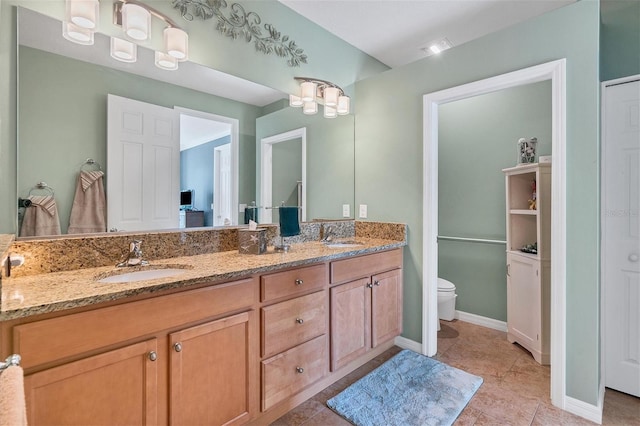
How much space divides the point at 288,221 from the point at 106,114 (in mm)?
1185

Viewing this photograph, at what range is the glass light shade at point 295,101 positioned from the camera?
7.95ft

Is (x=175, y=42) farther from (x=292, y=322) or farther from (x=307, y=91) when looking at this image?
(x=292, y=322)

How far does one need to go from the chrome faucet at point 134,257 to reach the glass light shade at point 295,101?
1.51m

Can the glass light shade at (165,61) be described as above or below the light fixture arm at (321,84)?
below

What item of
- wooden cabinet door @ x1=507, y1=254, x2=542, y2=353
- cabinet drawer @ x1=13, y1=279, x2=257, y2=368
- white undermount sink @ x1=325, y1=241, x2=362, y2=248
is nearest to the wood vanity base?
cabinet drawer @ x1=13, y1=279, x2=257, y2=368

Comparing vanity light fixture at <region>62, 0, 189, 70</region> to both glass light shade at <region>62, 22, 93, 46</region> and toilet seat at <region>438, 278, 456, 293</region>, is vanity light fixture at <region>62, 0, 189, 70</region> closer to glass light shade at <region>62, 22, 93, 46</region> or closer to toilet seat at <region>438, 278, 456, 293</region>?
glass light shade at <region>62, 22, 93, 46</region>

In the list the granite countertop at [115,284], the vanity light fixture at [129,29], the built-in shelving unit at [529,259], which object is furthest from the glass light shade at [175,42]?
the built-in shelving unit at [529,259]

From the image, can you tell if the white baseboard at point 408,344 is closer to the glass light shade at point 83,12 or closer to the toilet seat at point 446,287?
the toilet seat at point 446,287

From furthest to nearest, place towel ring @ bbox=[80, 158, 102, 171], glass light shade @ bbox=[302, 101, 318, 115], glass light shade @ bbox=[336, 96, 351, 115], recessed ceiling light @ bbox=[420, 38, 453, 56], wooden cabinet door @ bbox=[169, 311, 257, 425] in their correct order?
recessed ceiling light @ bbox=[420, 38, 453, 56]
glass light shade @ bbox=[336, 96, 351, 115]
glass light shade @ bbox=[302, 101, 318, 115]
towel ring @ bbox=[80, 158, 102, 171]
wooden cabinet door @ bbox=[169, 311, 257, 425]

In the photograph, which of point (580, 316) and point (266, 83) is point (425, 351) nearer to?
point (580, 316)

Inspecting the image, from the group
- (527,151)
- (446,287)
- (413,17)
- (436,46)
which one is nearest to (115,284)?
(413,17)

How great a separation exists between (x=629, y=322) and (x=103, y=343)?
2859 millimetres

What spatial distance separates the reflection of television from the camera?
5.96 ft

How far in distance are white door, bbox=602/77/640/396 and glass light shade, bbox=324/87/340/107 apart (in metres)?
1.82
